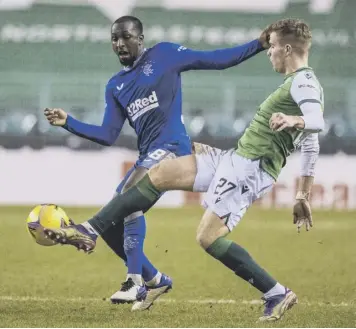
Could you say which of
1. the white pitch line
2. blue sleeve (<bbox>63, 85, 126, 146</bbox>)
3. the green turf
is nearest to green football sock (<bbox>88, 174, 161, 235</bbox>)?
the green turf

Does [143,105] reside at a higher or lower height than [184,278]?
higher

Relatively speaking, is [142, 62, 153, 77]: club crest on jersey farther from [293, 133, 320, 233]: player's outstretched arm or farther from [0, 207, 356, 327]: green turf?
[0, 207, 356, 327]: green turf

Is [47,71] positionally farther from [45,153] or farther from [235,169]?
[235,169]

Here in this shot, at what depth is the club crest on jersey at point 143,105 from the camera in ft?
22.4

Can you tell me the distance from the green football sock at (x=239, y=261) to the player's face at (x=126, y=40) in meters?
1.56

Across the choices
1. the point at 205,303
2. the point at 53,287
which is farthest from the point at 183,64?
the point at 53,287

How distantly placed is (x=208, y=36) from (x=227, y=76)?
2.98ft

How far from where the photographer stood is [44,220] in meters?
6.11

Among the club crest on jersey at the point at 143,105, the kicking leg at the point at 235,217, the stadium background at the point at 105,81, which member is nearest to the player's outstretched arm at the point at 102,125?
the club crest on jersey at the point at 143,105

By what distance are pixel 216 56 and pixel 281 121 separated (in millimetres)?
1325

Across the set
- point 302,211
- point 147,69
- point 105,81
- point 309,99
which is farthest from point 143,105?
point 105,81

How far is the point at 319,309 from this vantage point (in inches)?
281

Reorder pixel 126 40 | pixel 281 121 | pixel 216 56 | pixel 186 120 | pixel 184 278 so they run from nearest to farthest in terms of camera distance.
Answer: pixel 281 121, pixel 216 56, pixel 126 40, pixel 184 278, pixel 186 120

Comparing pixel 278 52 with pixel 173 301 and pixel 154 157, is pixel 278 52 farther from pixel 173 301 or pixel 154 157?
pixel 173 301
